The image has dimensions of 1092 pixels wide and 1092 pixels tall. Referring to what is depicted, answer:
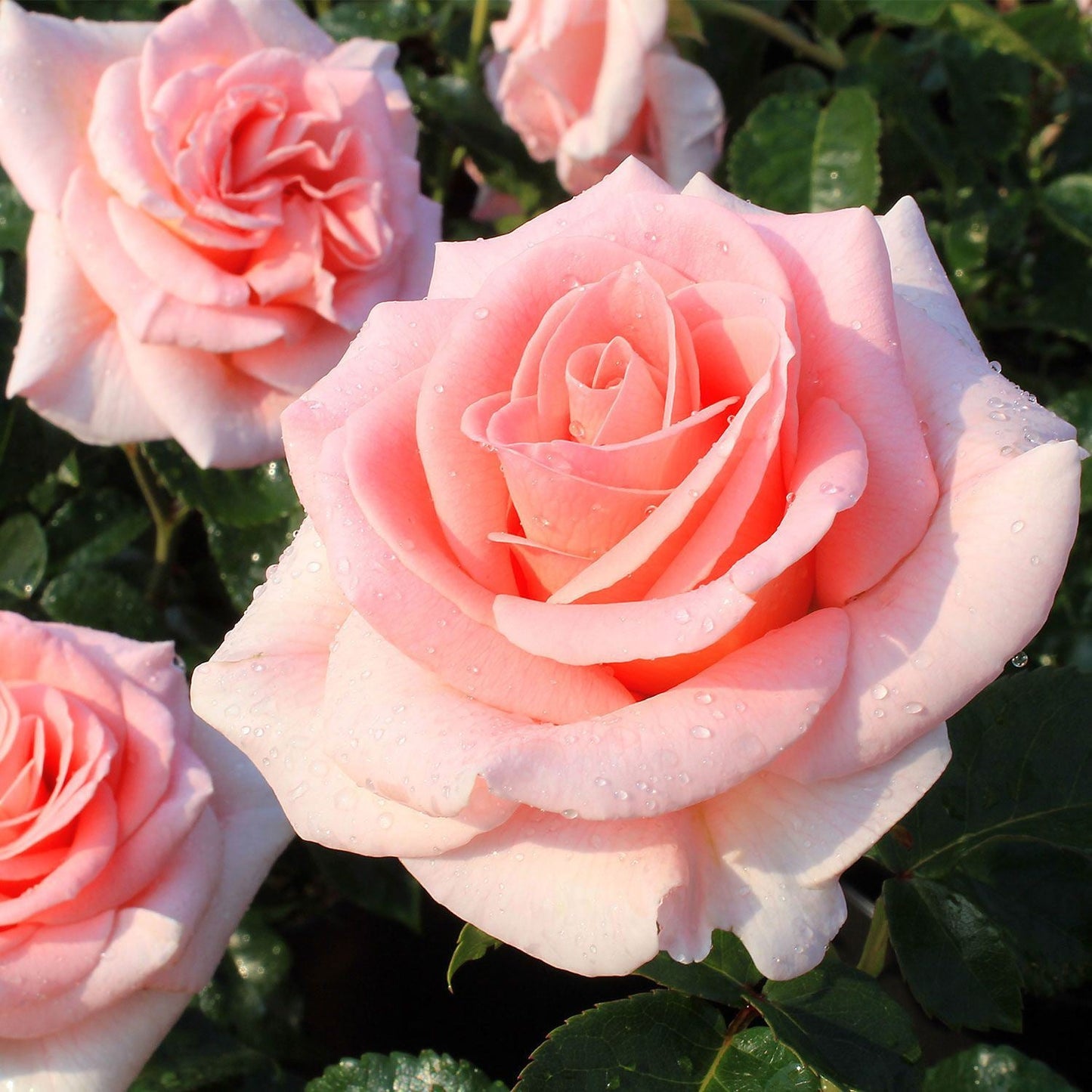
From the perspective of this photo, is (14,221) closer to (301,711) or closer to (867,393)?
(301,711)

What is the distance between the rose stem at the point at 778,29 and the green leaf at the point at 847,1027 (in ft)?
3.46

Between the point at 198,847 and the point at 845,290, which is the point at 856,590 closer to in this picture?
the point at 845,290

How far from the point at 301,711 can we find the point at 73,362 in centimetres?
59

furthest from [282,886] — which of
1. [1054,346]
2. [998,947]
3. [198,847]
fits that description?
[1054,346]

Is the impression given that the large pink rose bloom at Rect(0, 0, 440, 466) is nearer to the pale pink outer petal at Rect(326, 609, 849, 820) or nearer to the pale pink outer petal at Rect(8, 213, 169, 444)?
the pale pink outer petal at Rect(8, 213, 169, 444)

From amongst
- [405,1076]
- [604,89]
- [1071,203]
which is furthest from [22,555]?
[1071,203]

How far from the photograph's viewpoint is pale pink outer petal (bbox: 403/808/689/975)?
0.48 m

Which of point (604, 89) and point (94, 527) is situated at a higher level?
point (604, 89)

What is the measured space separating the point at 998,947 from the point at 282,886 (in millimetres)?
848

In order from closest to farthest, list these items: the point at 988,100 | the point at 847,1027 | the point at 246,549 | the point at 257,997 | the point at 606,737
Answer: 1. the point at 606,737
2. the point at 847,1027
3. the point at 257,997
4. the point at 246,549
5. the point at 988,100

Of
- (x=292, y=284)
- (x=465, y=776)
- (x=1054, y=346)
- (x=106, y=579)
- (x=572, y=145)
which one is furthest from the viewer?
(x=1054, y=346)

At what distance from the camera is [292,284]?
1015mm

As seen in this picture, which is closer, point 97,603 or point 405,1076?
point 405,1076

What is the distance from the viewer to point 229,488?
1.17 meters
